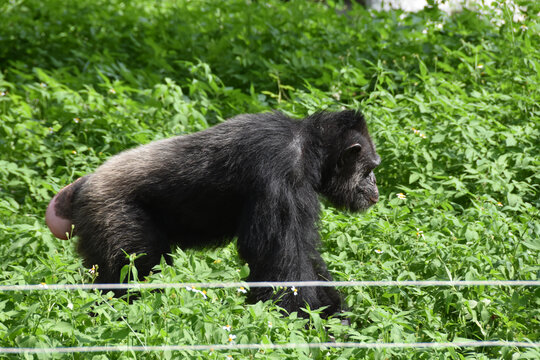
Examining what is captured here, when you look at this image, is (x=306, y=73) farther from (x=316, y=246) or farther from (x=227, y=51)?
(x=316, y=246)

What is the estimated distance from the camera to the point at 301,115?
277 inches

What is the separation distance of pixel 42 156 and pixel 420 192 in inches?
129

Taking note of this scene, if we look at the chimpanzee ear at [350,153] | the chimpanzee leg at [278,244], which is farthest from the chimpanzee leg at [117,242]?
the chimpanzee ear at [350,153]

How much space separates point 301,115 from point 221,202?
7.89 ft

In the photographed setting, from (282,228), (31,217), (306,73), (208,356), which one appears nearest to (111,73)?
(306,73)

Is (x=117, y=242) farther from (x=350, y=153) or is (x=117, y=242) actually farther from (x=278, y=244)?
(x=350, y=153)

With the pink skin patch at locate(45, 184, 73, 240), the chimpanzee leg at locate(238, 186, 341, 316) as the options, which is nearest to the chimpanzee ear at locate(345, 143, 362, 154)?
the chimpanzee leg at locate(238, 186, 341, 316)

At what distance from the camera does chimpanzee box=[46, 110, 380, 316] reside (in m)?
4.56

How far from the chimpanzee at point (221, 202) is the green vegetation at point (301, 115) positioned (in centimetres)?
23

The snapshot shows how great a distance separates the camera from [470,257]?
4.60 m

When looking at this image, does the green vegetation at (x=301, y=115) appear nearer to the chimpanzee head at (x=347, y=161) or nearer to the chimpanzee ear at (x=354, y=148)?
the chimpanzee head at (x=347, y=161)

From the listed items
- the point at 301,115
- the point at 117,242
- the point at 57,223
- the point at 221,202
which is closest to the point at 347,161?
the point at 221,202

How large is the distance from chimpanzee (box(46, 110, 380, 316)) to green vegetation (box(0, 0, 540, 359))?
9.1 inches

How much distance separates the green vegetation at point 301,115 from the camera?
3754 millimetres
